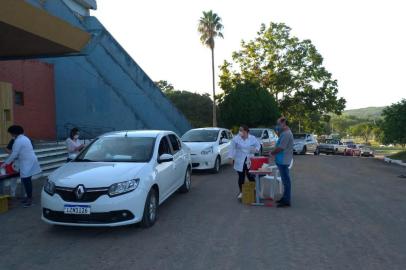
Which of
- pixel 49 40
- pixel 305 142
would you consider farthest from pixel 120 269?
pixel 305 142

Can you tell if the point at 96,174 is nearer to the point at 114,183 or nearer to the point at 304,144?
the point at 114,183

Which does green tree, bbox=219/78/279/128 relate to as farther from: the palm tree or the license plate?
the license plate

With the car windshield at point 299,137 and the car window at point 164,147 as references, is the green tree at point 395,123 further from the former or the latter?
the car window at point 164,147

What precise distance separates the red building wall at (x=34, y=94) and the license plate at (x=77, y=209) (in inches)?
480

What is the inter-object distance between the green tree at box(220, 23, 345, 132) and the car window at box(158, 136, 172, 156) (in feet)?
108

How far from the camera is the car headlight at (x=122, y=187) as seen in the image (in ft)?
20.0

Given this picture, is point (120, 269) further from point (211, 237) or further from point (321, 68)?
point (321, 68)

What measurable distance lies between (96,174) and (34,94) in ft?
44.2

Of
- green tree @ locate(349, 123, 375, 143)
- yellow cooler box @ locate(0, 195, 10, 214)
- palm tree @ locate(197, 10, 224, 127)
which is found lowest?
green tree @ locate(349, 123, 375, 143)

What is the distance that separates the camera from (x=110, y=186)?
611 centimetres

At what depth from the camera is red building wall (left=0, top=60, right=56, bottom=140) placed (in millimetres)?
16891

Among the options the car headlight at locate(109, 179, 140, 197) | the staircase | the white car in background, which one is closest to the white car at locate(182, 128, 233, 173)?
the staircase

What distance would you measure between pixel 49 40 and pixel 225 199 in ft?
21.8

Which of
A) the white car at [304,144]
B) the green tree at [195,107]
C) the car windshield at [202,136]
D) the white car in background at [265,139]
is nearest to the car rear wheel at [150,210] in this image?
the car windshield at [202,136]
